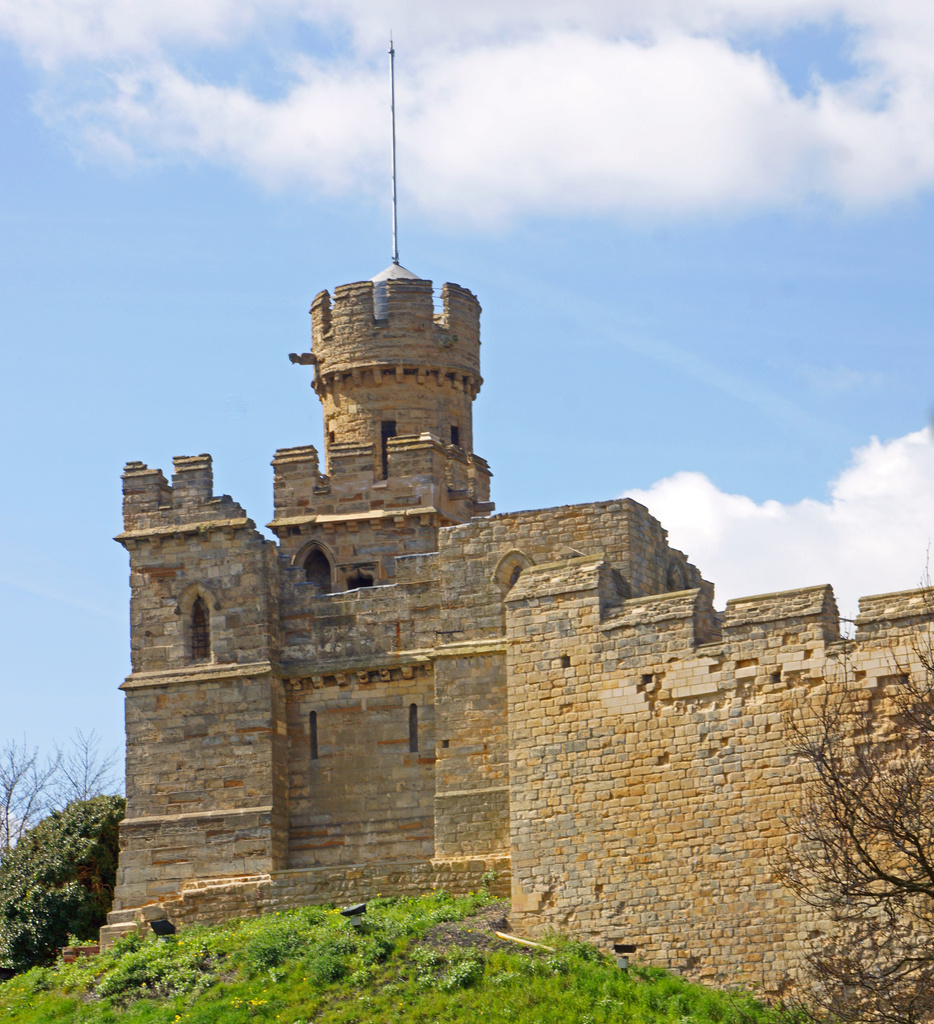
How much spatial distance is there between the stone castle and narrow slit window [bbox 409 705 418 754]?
4 cm

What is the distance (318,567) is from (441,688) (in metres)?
6.65

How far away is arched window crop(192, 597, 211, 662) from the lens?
37.5m

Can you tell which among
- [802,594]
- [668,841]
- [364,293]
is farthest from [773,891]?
[364,293]

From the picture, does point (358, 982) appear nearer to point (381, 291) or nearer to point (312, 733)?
point (312, 733)

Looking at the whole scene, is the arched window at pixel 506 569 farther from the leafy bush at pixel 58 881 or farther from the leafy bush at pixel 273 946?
the leafy bush at pixel 58 881

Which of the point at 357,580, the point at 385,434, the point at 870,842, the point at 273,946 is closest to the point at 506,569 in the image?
the point at 357,580

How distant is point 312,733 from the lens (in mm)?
36781

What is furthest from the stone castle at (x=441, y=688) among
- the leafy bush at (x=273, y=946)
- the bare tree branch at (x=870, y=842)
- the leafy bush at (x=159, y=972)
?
the leafy bush at (x=273, y=946)

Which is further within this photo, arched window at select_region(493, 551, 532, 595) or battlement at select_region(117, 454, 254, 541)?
battlement at select_region(117, 454, 254, 541)

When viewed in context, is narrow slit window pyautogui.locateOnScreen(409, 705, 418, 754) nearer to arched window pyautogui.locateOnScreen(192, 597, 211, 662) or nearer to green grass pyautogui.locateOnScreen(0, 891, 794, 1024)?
green grass pyautogui.locateOnScreen(0, 891, 794, 1024)

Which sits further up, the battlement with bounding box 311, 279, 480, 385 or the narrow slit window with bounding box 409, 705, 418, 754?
the battlement with bounding box 311, 279, 480, 385

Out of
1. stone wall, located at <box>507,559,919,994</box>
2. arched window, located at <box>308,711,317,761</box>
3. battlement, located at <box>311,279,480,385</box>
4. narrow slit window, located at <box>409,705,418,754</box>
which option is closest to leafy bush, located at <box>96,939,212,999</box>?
arched window, located at <box>308,711,317,761</box>

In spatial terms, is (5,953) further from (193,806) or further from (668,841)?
(668,841)

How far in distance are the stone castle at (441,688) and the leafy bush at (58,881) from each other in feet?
6.27
